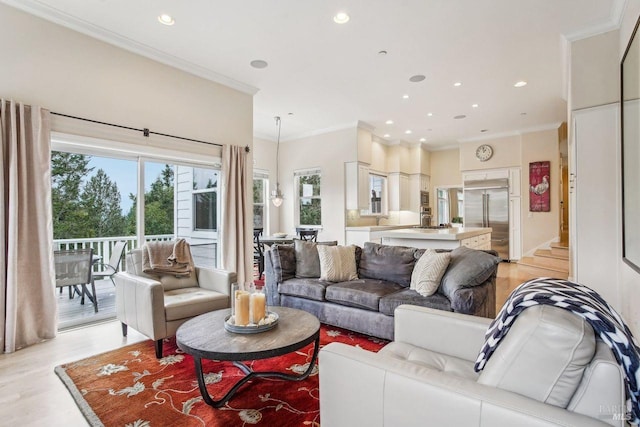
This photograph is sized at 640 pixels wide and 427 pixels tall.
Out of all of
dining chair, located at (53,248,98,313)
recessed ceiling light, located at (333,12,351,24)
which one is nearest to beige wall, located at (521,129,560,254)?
recessed ceiling light, located at (333,12,351,24)

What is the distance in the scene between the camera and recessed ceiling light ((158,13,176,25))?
10.6 feet

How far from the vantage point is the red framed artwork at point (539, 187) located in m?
7.32

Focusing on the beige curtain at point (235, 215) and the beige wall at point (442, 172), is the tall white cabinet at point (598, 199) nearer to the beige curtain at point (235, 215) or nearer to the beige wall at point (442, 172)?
the beige curtain at point (235, 215)

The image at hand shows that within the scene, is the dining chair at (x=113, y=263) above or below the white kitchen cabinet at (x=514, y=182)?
below

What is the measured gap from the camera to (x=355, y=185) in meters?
6.95

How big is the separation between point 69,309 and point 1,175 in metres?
1.66

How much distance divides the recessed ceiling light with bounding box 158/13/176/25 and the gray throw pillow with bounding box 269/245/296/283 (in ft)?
8.53

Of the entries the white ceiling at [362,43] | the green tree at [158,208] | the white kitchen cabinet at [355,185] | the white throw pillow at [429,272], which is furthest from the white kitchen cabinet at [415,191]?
the green tree at [158,208]

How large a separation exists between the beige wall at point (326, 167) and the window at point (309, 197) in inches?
5.6

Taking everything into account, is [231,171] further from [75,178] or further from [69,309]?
[69,309]

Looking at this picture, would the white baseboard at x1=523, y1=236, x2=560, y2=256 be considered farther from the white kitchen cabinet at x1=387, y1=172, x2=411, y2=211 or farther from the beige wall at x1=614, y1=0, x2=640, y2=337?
the beige wall at x1=614, y1=0, x2=640, y2=337

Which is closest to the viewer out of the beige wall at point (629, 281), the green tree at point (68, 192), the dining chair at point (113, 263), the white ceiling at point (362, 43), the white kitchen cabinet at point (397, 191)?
the beige wall at point (629, 281)

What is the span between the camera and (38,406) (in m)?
2.08

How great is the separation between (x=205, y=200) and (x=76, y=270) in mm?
1837
